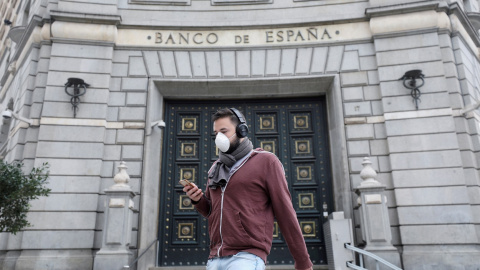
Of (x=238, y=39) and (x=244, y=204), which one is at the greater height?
(x=238, y=39)

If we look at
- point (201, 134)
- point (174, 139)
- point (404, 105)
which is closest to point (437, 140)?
point (404, 105)

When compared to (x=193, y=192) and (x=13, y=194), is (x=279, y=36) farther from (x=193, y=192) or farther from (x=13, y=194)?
(x=193, y=192)

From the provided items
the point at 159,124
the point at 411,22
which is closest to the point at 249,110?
the point at 159,124

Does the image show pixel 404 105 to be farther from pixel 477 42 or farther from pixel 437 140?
pixel 477 42

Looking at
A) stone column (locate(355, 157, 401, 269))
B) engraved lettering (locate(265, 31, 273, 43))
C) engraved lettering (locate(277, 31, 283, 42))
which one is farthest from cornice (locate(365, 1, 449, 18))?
stone column (locate(355, 157, 401, 269))

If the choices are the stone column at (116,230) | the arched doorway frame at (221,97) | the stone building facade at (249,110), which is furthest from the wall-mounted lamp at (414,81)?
the stone column at (116,230)

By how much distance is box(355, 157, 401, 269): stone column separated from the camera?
933 centimetres

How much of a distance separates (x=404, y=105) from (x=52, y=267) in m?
9.84

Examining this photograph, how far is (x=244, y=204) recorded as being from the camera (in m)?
3.09

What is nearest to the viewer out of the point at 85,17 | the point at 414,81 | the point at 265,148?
the point at 414,81

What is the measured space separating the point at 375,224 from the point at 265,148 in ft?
12.9

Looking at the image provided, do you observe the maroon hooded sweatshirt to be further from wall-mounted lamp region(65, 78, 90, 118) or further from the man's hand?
wall-mounted lamp region(65, 78, 90, 118)

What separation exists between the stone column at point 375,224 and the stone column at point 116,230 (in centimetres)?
556

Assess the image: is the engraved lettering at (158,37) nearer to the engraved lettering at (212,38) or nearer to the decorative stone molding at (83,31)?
the decorative stone molding at (83,31)
